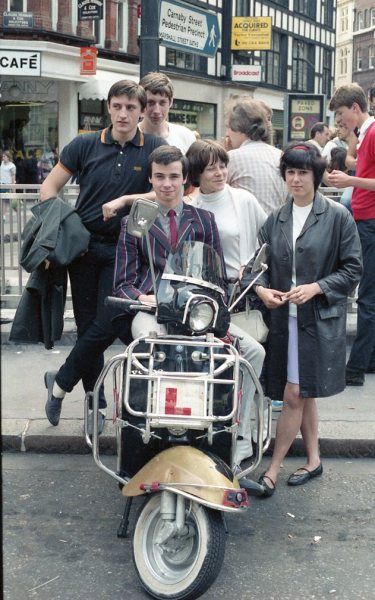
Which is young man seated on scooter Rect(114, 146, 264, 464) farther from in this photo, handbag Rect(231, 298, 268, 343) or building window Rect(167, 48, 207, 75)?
building window Rect(167, 48, 207, 75)

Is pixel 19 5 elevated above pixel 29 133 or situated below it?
above

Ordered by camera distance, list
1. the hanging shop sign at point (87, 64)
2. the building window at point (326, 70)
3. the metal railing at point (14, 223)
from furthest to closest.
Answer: the building window at point (326, 70) → the hanging shop sign at point (87, 64) → the metal railing at point (14, 223)

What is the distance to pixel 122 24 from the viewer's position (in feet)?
107

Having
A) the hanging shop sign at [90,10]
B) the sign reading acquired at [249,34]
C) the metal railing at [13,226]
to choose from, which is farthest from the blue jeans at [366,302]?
the sign reading acquired at [249,34]

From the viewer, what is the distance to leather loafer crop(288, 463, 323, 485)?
15.5 feet

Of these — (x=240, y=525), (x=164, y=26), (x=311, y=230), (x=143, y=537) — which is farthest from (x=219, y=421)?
(x=164, y=26)

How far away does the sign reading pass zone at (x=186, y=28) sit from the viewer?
7871 millimetres

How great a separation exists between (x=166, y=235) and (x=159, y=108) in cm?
169

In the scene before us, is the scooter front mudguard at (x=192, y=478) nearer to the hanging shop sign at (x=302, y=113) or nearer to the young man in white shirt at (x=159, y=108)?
the young man in white shirt at (x=159, y=108)

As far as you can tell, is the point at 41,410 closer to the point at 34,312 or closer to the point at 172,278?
the point at 34,312

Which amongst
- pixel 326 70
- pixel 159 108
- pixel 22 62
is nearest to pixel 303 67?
pixel 326 70

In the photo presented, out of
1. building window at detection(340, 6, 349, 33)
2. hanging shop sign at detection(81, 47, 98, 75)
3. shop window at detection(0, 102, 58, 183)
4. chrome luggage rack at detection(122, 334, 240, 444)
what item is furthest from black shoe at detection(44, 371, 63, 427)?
building window at detection(340, 6, 349, 33)

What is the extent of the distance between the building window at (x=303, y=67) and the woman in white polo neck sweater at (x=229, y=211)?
43969 mm

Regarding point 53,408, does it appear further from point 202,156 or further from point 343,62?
point 343,62
